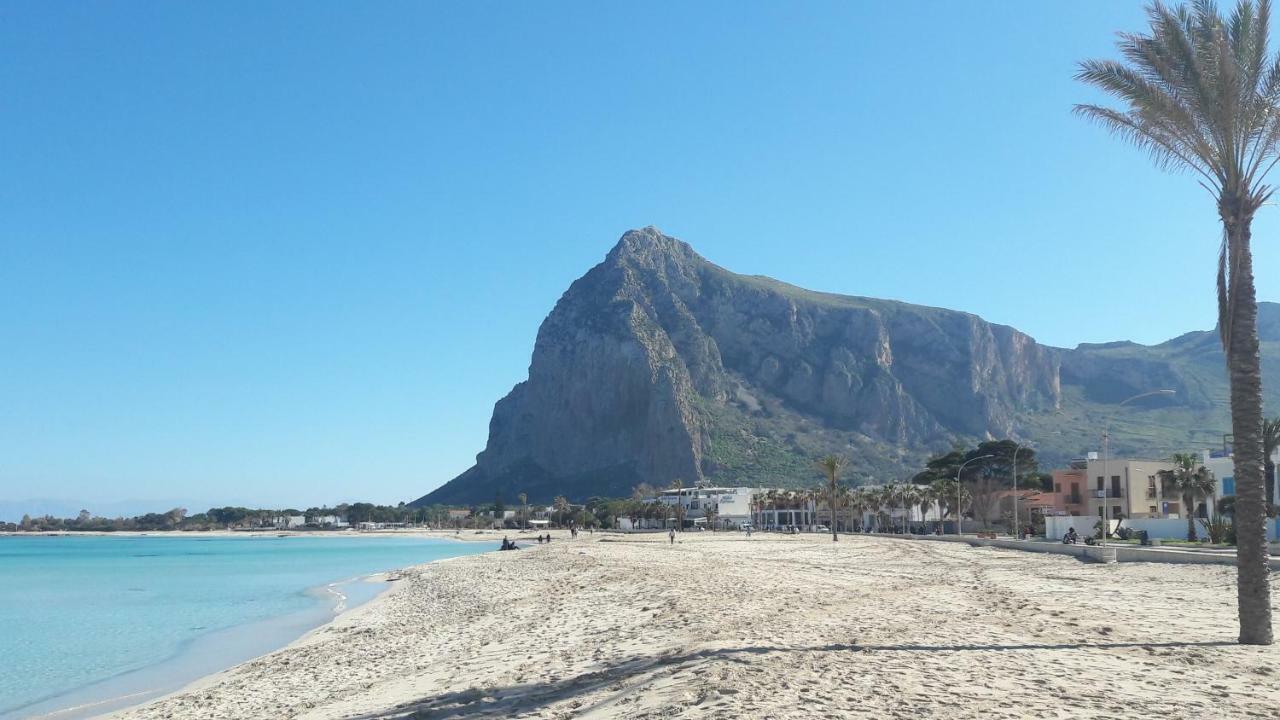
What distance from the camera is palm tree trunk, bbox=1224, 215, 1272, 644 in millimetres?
12867

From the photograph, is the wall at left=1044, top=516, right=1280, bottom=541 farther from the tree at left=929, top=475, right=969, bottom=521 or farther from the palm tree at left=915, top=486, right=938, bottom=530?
the palm tree at left=915, top=486, right=938, bottom=530

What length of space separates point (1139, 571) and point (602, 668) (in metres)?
23.7

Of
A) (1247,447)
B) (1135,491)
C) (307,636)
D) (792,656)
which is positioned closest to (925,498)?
(1135,491)

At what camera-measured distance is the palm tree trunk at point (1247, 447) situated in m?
12.9

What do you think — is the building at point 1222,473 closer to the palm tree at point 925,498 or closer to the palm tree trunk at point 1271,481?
the palm tree trunk at point 1271,481

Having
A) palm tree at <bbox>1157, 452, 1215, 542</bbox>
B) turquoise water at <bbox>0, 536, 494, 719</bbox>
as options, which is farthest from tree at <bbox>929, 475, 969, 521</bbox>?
turquoise water at <bbox>0, 536, 494, 719</bbox>

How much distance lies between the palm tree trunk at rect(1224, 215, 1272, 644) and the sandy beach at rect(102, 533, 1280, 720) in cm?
63

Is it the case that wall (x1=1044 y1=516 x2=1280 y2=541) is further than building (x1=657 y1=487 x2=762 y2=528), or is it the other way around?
building (x1=657 y1=487 x2=762 y2=528)

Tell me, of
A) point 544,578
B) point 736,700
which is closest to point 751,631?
point 736,700

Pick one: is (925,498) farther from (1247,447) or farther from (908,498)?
(1247,447)

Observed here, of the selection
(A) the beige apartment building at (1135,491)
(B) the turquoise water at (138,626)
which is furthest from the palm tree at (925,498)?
(B) the turquoise water at (138,626)

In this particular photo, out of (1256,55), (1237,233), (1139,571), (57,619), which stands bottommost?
(57,619)

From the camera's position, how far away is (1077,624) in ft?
51.2

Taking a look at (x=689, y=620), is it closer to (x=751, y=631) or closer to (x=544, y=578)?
(x=751, y=631)
